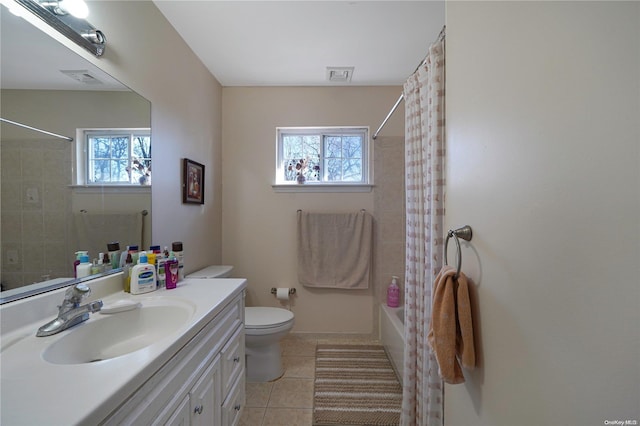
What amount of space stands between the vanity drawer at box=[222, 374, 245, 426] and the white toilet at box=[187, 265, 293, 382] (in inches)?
13.3

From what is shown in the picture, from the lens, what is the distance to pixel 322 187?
7.61 feet

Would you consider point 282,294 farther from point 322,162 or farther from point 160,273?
point 322,162

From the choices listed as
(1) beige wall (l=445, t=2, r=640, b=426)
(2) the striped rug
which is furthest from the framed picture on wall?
(1) beige wall (l=445, t=2, r=640, b=426)

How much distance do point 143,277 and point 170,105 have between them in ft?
3.54

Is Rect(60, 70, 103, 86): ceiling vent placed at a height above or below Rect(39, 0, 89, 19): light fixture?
below

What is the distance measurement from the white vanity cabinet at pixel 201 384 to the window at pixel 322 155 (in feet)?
4.66

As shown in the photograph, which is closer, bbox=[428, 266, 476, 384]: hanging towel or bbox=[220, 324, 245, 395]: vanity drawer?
bbox=[428, 266, 476, 384]: hanging towel

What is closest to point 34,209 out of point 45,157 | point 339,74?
point 45,157

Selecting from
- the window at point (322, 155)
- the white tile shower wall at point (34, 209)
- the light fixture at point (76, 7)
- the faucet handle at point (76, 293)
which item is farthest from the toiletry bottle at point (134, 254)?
the window at point (322, 155)

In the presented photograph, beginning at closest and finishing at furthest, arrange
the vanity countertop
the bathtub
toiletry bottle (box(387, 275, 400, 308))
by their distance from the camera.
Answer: the vanity countertop < the bathtub < toiletry bottle (box(387, 275, 400, 308))

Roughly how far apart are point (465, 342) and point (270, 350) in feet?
4.98

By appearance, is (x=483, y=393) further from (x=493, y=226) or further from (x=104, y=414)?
(x=104, y=414)

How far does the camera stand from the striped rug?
1.47 m

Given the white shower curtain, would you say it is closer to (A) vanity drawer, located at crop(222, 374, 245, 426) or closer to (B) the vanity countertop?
(A) vanity drawer, located at crop(222, 374, 245, 426)
